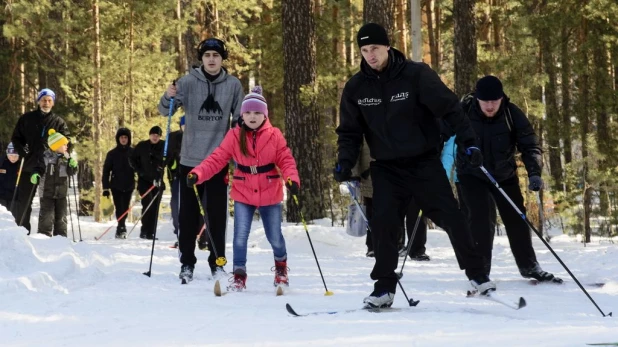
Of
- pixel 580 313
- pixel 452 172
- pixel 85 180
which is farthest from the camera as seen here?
pixel 85 180

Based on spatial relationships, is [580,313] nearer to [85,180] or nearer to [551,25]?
[551,25]

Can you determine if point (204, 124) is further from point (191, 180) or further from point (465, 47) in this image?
point (465, 47)

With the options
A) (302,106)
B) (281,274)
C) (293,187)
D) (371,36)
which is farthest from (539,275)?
(302,106)

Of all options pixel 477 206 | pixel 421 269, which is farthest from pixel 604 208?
pixel 477 206

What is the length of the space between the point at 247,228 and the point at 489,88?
2.39 metres

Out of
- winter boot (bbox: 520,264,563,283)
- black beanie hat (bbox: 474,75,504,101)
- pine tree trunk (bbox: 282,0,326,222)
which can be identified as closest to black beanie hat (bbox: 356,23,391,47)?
black beanie hat (bbox: 474,75,504,101)

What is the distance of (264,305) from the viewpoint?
6.45m

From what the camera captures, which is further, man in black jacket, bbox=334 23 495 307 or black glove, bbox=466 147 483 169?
black glove, bbox=466 147 483 169

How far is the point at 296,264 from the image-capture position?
32.9 ft

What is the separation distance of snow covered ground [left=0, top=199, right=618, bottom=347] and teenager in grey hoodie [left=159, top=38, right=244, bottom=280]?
43 centimetres

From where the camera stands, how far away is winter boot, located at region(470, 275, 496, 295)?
6.42 meters

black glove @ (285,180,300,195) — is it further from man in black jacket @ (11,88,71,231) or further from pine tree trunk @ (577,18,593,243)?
pine tree trunk @ (577,18,593,243)

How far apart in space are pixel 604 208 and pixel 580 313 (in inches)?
526

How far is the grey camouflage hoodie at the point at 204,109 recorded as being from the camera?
8156mm
